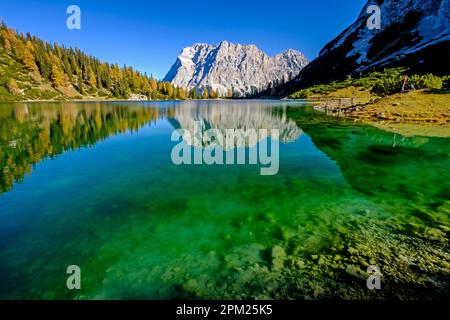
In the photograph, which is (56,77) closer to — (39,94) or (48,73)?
(48,73)

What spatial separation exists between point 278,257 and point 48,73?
195002 mm

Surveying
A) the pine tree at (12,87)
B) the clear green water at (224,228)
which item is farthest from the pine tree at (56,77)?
the clear green water at (224,228)

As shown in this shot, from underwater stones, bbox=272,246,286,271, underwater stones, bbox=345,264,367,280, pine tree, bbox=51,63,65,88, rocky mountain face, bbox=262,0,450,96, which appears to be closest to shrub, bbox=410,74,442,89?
rocky mountain face, bbox=262,0,450,96

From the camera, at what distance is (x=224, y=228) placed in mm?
10383

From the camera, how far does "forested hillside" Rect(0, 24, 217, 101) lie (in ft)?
452

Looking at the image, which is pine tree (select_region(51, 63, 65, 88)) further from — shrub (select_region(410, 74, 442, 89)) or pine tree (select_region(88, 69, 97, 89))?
shrub (select_region(410, 74, 442, 89))

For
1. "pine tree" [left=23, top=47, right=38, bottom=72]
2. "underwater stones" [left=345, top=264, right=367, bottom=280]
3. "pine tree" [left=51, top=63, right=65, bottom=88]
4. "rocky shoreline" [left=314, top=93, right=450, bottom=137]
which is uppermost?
"pine tree" [left=23, top=47, right=38, bottom=72]

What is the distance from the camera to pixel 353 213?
11.5m

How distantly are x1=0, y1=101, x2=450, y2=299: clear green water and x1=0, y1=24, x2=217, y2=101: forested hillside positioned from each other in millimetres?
144030

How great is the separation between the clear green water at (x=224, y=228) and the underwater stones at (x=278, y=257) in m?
0.03

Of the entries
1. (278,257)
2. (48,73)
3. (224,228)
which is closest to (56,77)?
(48,73)

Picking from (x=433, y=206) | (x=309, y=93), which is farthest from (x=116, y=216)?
(x=309, y=93)

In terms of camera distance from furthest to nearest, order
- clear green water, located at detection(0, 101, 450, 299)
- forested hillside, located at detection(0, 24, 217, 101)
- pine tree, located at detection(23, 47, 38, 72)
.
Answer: pine tree, located at detection(23, 47, 38, 72) → forested hillside, located at detection(0, 24, 217, 101) → clear green water, located at detection(0, 101, 450, 299)
